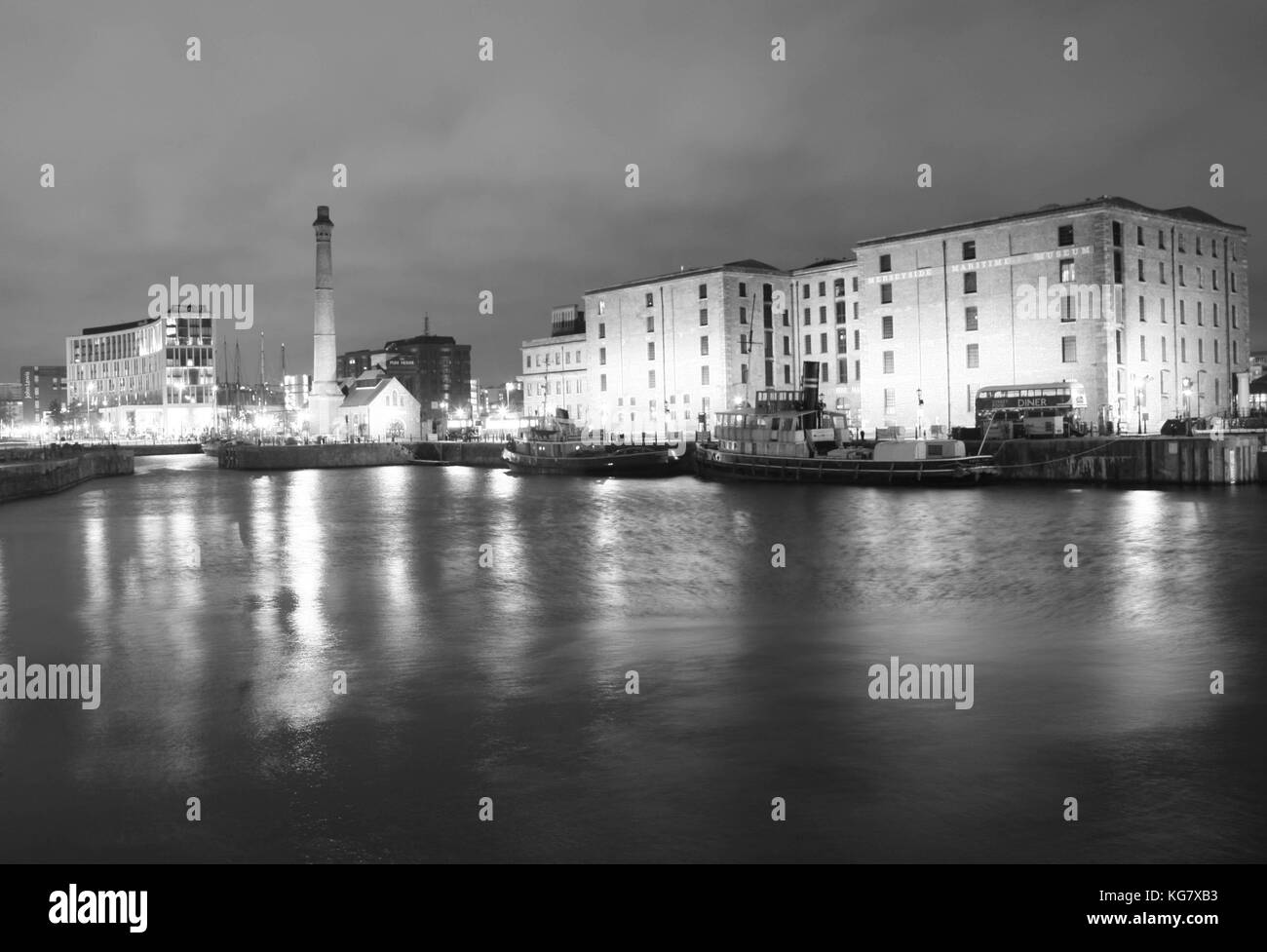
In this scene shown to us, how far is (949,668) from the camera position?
14.1m

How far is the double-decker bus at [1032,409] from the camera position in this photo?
57125 mm

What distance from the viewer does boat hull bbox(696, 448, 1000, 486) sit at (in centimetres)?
5231

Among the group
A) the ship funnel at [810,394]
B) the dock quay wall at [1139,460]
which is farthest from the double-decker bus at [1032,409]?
the ship funnel at [810,394]

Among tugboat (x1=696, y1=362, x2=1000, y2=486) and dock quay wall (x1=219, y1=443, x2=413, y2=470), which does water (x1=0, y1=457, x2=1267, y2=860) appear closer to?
tugboat (x1=696, y1=362, x2=1000, y2=486)

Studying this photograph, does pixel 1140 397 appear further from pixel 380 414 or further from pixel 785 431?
pixel 380 414

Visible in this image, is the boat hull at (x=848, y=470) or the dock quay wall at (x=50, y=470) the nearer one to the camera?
the boat hull at (x=848, y=470)

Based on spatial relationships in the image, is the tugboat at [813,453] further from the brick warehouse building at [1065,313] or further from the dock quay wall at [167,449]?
the dock quay wall at [167,449]

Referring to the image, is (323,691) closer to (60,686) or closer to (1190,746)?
(60,686)

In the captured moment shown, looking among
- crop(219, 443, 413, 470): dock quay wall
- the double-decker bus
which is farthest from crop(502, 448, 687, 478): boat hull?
crop(219, 443, 413, 470): dock quay wall

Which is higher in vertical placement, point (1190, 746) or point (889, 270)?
point (889, 270)

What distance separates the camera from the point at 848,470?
55.8 meters

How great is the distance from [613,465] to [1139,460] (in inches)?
1320

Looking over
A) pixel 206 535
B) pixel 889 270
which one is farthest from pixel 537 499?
pixel 889 270
